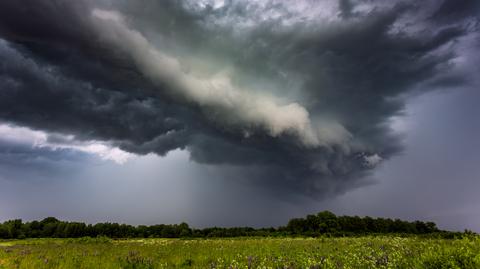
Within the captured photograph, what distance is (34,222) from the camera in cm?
11519

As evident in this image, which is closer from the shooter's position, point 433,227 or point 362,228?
point 433,227

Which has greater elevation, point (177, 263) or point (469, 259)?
point (469, 259)

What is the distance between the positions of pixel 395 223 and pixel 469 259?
125m

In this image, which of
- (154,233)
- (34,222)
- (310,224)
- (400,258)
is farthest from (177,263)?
(34,222)

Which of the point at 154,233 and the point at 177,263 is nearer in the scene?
the point at 177,263

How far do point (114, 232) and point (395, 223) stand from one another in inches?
4497

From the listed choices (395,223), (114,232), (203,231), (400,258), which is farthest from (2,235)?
(395,223)

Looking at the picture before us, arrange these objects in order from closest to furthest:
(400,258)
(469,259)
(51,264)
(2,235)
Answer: (469,259) < (400,258) < (51,264) < (2,235)

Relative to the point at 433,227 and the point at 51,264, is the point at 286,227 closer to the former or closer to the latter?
the point at 433,227

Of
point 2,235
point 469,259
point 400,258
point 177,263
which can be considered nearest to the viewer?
point 469,259

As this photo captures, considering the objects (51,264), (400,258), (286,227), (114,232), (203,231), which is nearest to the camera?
(400,258)

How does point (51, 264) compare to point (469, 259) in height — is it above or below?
below

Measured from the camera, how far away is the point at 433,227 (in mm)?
104875

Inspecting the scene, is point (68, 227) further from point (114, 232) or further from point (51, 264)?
point (51, 264)
